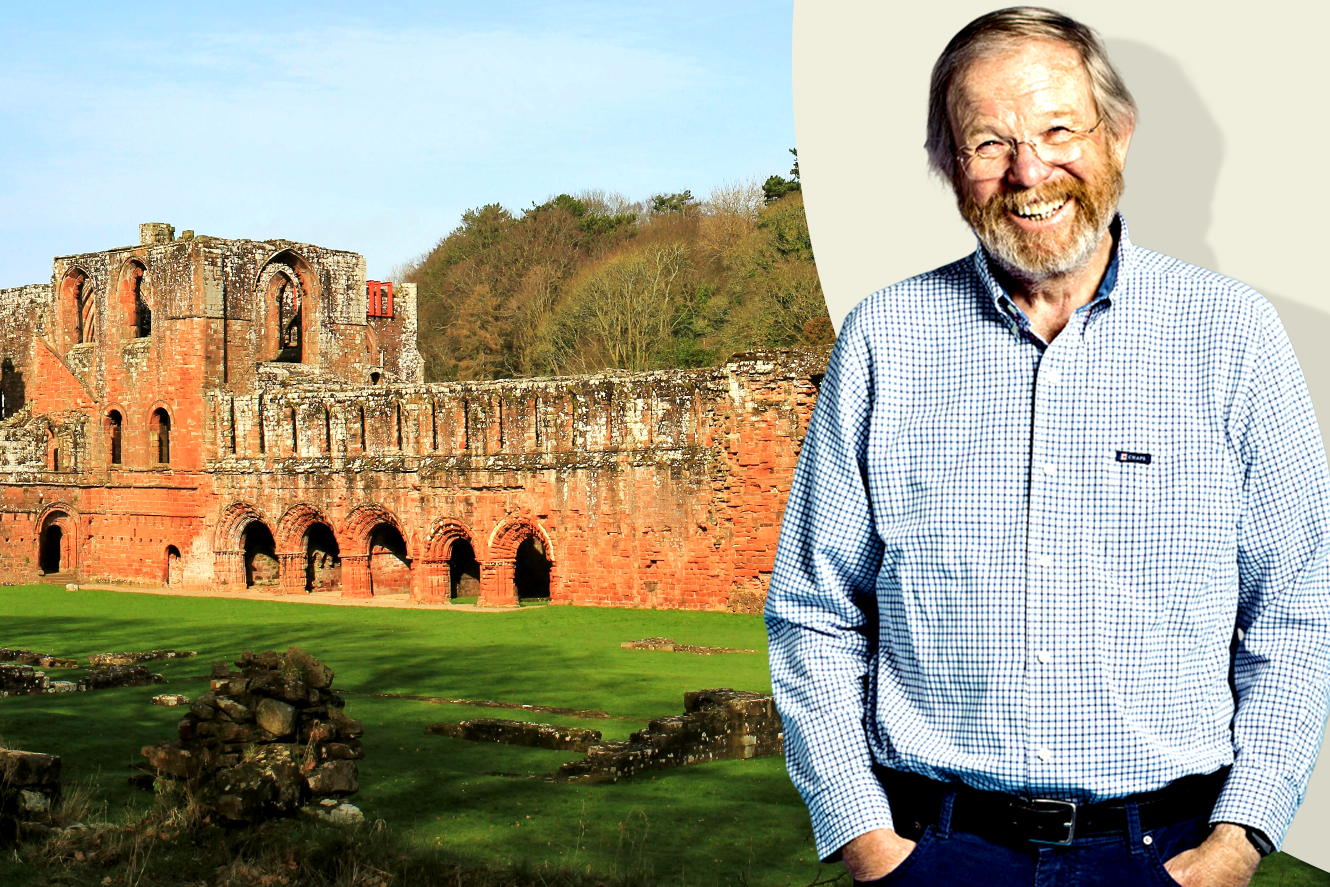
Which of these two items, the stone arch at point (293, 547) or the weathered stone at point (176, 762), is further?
the stone arch at point (293, 547)

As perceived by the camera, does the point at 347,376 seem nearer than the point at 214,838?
No

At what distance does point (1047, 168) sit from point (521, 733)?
29.6ft

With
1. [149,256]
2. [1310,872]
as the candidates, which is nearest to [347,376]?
[149,256]

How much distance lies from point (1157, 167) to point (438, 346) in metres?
49.7

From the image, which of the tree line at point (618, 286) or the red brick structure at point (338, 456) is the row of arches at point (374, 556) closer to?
the red brick structure at point (338, 456)

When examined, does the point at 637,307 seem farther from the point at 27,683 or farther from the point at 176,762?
the point at 176,762

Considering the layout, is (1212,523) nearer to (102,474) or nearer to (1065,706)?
(1065,706)

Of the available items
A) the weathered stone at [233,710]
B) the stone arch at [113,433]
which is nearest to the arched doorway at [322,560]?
the stone arch at [113,433]

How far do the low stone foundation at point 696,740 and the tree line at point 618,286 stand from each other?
65.2ft

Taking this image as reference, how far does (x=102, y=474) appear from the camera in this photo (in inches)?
1210

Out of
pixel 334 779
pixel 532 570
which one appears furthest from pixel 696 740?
pixel 532 570

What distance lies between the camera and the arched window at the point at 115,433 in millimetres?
30938

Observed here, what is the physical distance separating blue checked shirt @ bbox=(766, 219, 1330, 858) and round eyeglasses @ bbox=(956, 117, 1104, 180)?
0.16 metres

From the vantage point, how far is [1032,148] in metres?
2.03
